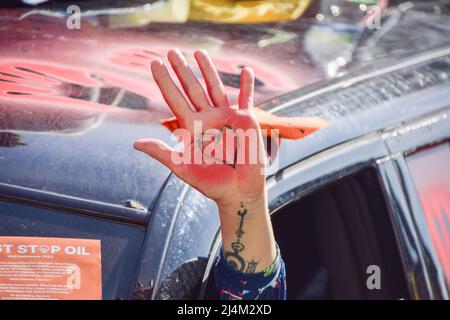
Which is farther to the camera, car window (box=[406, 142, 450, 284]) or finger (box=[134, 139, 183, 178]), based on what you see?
car window (box=[406, 142, 450, 284])

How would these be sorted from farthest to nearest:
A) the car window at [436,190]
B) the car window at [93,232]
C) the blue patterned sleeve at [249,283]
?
the car window at [436,190]
the blue patterned sleeve at [249,283]
the car window at [93,232]

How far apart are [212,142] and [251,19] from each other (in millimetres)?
914

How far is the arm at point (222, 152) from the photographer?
1.60 m

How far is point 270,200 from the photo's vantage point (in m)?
1.72

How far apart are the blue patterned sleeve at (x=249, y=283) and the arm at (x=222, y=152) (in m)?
0.01

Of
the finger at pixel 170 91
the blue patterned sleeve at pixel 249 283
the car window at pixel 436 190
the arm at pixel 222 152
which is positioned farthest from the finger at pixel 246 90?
the car window at pixel 436 190

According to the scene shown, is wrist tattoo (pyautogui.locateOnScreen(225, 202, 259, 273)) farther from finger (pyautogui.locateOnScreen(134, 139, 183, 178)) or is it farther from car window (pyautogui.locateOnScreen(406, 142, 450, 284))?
car window (pyautogui.locateOnScreen(406, 142, 450, 284))

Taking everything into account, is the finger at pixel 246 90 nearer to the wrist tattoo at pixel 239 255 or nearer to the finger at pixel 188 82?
the finger at pixel 188 82

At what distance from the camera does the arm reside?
1.60 meters

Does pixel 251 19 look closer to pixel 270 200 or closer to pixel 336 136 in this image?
pixel 336 136

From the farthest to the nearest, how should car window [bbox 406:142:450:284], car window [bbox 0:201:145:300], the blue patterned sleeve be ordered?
car window [bbox 406:142:450:284], the blue patterned sleeve, car window [bbox 0:201:145:300]

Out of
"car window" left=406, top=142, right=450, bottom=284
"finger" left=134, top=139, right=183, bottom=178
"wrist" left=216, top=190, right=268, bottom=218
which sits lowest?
"wrist" left=216, top=190, right=268, bottom=218

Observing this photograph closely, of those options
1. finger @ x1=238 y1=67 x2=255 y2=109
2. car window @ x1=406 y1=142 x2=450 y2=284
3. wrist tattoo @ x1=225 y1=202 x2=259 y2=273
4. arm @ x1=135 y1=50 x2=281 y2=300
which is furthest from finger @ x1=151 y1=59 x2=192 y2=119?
car window @ x1=406 y1=142 x2=450 y2=284

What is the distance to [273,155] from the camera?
1772mm
